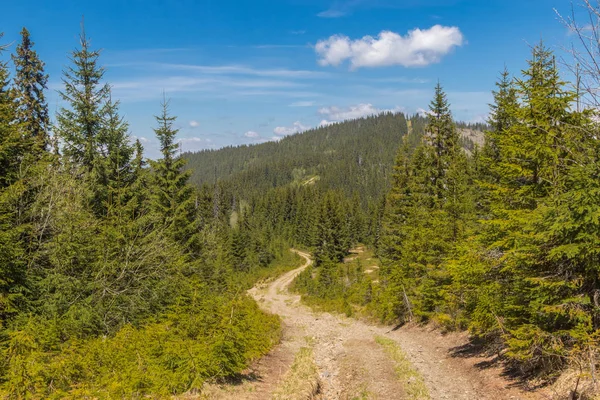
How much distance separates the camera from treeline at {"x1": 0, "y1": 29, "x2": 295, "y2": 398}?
307 inches

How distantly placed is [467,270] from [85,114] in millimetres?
18159

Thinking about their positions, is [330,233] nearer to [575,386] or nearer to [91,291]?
[91,291]

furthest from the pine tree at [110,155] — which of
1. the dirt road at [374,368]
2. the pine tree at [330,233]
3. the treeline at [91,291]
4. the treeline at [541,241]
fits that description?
the pine tree at [330,233]

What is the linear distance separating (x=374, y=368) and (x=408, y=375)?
6.48 ft

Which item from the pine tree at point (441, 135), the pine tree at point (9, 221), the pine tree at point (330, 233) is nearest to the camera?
the pine tree at point (9, 221)

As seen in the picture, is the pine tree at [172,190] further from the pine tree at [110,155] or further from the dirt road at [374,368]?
the dirt road at [374,368]

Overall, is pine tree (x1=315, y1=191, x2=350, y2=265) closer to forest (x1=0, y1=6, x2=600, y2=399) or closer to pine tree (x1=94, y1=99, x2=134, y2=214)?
forest (x1=0, y1=6, x2=600, y2=399)

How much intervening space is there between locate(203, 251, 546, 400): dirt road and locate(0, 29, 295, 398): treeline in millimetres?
1756

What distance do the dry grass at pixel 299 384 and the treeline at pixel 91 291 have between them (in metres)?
1.63

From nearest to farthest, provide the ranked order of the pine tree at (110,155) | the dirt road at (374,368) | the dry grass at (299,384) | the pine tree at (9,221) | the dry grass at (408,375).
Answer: the pine tree at (9,221) < the dry grass at (299,384) < the dirt road at (374,368) < the dry grass at (408,375) < the pine tree at (110,155)

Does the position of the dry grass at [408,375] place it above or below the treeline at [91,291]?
below

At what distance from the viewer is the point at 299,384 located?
1243 cm

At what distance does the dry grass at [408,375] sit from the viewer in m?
12.2

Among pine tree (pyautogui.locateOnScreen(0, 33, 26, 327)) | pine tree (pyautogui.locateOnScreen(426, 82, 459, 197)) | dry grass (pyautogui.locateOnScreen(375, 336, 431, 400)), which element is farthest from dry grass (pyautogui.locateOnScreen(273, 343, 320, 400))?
pine tree (pyautogui.locateOnScreen(426, 82, 459, 197))
